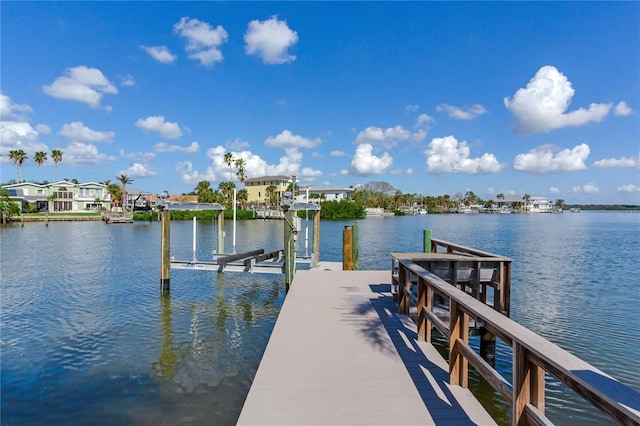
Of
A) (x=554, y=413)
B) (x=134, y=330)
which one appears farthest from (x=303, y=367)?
(x=134, y=330)

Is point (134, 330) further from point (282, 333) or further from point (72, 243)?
point (72, 243)

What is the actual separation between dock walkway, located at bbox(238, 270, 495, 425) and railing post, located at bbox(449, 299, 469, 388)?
4.7 inches

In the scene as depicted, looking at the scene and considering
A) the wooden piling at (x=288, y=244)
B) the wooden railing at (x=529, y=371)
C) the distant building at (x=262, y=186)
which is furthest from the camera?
the distant building at (x=262, y=186)

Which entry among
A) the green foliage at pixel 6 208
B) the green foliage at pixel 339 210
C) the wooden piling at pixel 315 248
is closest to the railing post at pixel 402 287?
the wooden piling at pixel 315 248

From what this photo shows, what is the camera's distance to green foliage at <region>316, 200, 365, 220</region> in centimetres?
8850

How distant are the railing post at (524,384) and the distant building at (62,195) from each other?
80629 mm

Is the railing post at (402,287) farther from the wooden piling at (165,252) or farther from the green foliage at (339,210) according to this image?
the green foliage at (339,210)

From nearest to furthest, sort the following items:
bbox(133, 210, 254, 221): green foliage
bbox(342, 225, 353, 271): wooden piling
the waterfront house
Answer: bbox(342, 225, 353, 271): wooden piling → bbox(133, 210, 254, 221): green foliage → the waterfront house

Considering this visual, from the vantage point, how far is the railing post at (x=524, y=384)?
9.59ft

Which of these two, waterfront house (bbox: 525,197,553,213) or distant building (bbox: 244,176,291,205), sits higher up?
distant building (bbox: 244,176,291,205)

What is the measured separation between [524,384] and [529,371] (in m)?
0.13

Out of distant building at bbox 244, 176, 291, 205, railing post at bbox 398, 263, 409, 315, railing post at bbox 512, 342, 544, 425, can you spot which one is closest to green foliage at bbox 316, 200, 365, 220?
distant building at bbox 244, 176, 291, 205

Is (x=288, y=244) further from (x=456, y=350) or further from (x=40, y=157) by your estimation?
(x=40, y=157)

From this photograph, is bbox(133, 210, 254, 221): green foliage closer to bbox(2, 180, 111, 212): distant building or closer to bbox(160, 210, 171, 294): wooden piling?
bbox(2, 180, 111, 212): distant building
